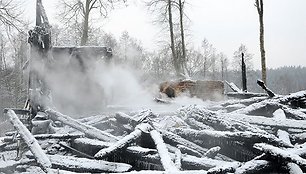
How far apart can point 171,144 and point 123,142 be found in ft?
3.30

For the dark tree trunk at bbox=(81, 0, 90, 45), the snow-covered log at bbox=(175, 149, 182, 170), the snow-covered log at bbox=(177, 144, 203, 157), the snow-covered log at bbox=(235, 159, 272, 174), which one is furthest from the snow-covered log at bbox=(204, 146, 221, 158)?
the dark tree trunk at bbox=(81, 0, 90, 45)

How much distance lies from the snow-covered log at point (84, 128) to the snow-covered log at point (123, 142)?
56cm

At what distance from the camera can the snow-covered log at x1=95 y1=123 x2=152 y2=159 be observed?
4793 millimetres

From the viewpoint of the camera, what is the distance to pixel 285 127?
600 cm

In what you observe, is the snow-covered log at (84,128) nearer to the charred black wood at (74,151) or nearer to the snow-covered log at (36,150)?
the charred black wood at (74,151)

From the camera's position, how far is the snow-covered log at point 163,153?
426 cm

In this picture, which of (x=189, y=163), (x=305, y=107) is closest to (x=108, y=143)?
(x=189, y=163)

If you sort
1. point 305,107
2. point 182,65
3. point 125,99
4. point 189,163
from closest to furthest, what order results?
point 189,163 < point 305,107 < point 125,99 < point 182,65

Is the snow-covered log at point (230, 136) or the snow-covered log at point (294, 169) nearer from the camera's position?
the snow-covered log at point (294, 169)

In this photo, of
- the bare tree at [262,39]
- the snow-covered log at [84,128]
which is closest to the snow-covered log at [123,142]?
the snow-covered log at [84,128]

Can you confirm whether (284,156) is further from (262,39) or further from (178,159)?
(262,39)

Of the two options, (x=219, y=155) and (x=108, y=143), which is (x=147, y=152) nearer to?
(x=108, y=143)

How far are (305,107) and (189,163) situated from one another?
14.0 ft

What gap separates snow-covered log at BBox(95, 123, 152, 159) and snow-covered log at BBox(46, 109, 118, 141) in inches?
22.0
